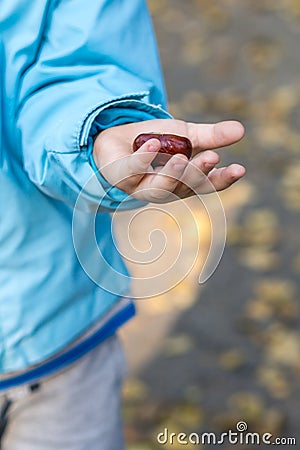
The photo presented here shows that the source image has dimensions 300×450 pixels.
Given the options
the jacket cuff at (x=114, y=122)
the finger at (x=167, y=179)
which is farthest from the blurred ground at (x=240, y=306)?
the finger at (x=167, y=179)

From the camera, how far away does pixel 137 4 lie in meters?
1.51

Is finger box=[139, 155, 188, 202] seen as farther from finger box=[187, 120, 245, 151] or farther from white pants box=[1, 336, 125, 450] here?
white pants box=[1, 336, 125, 450]

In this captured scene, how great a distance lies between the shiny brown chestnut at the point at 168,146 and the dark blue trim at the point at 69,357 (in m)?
0.52

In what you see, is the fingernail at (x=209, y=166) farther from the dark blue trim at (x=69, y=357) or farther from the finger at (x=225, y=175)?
the dark blue trim at (x=69, y=357)

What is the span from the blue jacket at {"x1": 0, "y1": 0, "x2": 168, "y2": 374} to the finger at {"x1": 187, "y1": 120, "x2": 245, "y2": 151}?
134 millimetres

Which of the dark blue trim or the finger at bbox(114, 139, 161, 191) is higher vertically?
the finger at bbox(114, 139, 161, 191)

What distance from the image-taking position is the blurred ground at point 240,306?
2.59 meters

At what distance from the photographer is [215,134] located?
1197 mm

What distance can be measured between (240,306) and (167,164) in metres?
1.87

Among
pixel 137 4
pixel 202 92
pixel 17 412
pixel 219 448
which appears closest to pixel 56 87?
pixel 137 4

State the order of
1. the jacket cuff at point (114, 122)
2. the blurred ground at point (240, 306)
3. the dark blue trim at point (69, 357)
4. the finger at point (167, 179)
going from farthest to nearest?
the blurred ground at point (240, 306), the dark blue trim at point (69, 357), the jacket cuff at point (114, 122), the finger at point (167, 179)

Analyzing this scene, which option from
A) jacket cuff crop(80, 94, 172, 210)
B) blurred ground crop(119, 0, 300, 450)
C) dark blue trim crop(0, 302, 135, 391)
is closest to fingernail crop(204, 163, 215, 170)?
jacket cuff crop(80, 94, 172, 210)

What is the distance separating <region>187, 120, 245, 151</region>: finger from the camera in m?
1.17

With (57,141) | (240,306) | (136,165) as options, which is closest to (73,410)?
(57,141)
